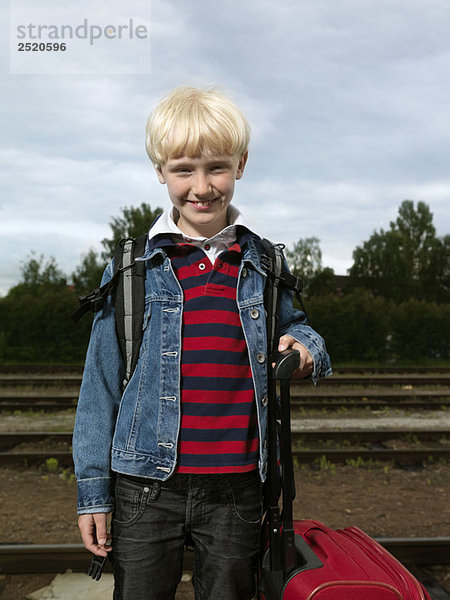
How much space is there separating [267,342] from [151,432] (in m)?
0.47

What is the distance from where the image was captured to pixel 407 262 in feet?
143

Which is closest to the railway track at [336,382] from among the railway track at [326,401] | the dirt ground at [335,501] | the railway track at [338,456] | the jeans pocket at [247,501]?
the railway track at [326,401]

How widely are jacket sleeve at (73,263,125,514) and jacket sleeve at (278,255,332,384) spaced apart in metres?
0.58

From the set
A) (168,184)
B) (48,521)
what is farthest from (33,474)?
(168,184)

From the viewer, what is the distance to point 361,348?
67.5 feet

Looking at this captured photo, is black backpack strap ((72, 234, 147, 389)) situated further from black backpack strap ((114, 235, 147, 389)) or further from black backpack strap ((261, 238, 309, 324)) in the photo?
black backpack strap ((261, 238, 309, 324))

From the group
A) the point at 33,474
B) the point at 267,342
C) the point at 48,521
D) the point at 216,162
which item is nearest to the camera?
the point at 216,162

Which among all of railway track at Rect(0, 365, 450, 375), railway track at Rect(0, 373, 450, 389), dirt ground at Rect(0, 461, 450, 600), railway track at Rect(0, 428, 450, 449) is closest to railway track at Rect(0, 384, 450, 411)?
railway track at Rect(0, 373, 450, 389)

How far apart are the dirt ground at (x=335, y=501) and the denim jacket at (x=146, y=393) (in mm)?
2250

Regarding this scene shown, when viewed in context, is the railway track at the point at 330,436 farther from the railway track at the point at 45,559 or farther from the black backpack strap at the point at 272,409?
the black backpack strap at the point at 272,409

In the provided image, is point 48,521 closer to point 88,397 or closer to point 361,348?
point 88,397

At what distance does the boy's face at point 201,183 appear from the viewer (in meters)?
1.66

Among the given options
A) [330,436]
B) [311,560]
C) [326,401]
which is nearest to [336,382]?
[326,401]

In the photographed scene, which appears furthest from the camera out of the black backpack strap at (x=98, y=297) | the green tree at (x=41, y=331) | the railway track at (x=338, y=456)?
the green tree at (x=41, y=331)
